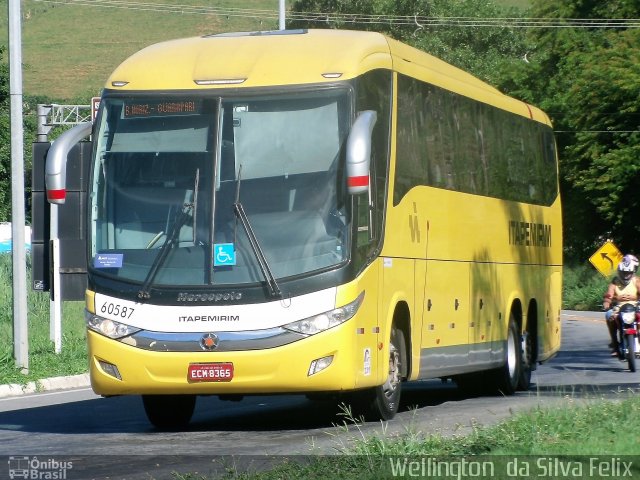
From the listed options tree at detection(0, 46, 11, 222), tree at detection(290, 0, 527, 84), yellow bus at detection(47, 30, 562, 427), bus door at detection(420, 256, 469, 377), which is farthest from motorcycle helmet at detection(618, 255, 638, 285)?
tree at detection(290, 0, 527, 84)

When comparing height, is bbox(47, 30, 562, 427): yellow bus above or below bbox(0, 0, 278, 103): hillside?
below

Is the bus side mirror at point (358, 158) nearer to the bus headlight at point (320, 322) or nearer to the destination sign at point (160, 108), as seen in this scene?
the bus headlight at point (320, 322)

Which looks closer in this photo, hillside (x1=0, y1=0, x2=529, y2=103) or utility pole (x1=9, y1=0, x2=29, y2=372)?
utility pole (x1=9, y1=0, x2=29, y2=372)

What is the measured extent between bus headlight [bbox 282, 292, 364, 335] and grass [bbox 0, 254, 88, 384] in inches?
324

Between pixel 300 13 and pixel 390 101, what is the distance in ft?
250

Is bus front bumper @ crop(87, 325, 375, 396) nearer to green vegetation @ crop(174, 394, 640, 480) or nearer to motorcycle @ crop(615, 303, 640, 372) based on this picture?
green vegetation @ crop(174, 394, 640, 480)

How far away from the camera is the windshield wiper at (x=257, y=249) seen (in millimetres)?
12719

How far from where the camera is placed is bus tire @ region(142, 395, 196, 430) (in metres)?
14.2

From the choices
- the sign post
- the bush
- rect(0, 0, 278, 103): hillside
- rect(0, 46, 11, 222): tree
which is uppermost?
rect(0, 0, 278, 103): hillside

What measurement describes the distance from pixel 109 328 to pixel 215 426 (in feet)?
6.27

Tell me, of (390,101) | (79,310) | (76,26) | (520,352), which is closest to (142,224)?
(390,101)

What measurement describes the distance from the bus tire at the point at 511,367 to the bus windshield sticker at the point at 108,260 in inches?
289

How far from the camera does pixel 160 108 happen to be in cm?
1343

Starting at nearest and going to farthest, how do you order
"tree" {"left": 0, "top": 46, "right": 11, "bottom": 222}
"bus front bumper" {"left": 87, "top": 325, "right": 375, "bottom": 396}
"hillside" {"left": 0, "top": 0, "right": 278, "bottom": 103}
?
1. "bus front bumper" {"left": 87, "top": 325, "right": 375, "bottom": 396}
2. "tree" {"left": 0, "top": 46, "right": 11, "bottom": 222}
3. "hillside" {"left": 0, "top": 0, "right": 278, "bottom": 103}
